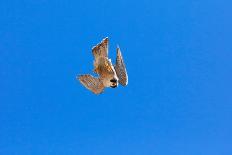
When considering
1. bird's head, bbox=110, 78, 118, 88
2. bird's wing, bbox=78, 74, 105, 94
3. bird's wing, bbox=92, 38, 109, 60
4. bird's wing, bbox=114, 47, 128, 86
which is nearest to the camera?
bird's wing, bbox=92, 38, 109, 60

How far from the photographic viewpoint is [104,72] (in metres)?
10.4

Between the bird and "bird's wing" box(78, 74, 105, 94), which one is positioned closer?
the bird

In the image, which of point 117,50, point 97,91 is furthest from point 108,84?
point 117,50

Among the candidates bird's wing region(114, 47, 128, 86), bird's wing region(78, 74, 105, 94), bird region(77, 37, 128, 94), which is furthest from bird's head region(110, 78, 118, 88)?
bird's wing region(114, 47, 128, 86)

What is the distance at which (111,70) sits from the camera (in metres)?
10.3

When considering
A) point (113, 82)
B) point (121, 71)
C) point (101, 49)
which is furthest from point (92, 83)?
point (101, 49)

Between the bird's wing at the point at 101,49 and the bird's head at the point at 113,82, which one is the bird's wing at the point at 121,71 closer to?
the bird's head at the point at 113,82

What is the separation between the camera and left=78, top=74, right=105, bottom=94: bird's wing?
10.8 m

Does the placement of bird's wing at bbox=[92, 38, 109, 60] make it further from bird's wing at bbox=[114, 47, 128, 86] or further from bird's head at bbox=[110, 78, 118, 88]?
bird's wing at bbox=[114, 47, 128, 86]

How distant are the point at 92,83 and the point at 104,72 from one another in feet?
2.09

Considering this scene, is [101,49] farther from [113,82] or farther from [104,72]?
[113,82]

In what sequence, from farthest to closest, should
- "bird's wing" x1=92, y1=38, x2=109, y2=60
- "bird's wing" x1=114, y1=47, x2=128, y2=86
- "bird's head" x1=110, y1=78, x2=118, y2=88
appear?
"bird's wing" x1=114, y1=47, x2=128, y2=86 < "bird's head" x1=110, y1=78, x2=118, y2=88 < "bird's wing" x1=92, y1=38, x2=109, y2=60

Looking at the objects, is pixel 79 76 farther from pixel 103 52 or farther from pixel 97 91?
pixel 103 52

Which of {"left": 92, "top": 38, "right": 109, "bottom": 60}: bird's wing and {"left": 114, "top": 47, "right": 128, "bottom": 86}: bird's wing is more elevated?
{"left": 114, "top": 47, "right": 128, "bottom": 86}: bird's wing
